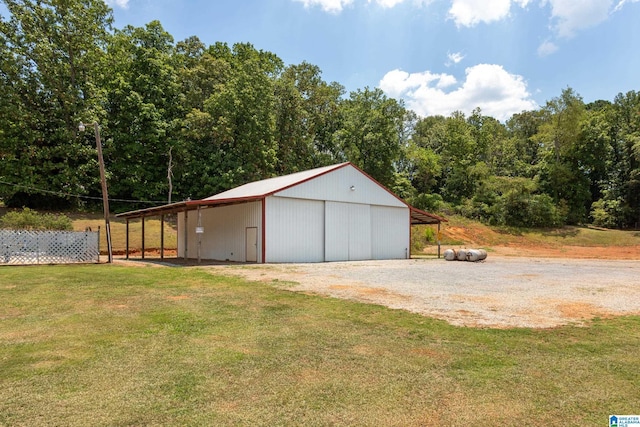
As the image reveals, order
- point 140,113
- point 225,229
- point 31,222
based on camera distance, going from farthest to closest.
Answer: point 140,113 → point 31,222 → point 225,229

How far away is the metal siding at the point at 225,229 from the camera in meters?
20.9

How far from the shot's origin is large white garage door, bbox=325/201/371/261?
22.1 metres

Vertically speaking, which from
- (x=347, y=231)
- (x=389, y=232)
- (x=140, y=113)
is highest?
(x=140, y=113)

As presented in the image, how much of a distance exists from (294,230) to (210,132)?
2401 centimetres

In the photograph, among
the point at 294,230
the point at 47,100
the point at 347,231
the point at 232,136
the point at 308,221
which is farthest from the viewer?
the point at 232,136

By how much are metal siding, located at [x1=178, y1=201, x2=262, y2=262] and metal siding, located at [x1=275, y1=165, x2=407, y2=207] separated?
2.15 m

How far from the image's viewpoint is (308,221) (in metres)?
21.2

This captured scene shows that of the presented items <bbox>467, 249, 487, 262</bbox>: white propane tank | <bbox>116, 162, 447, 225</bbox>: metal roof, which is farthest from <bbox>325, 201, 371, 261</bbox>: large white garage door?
<bbox>467, 249, 487, 262</bbox>: white propane tank

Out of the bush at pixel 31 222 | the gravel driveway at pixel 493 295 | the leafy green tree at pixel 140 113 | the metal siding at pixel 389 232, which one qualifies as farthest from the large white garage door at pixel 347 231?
the leafy green tree at pixel 140 113

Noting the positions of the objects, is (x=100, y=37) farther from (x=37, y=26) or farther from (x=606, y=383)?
(x=606, y=383)

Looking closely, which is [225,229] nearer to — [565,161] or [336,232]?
[336,232]

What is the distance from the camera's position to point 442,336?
548 cm

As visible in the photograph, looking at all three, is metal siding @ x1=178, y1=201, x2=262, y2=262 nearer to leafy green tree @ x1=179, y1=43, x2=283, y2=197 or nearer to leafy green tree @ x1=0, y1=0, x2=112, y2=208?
leafy green tree @ x1=179, y1=43, x2=283, y2=197

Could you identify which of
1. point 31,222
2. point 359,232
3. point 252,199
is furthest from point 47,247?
point 359,232
